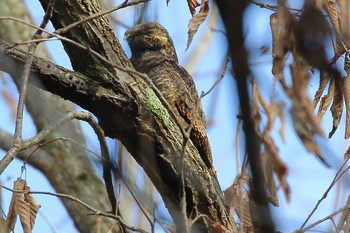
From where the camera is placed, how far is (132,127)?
3.37 m

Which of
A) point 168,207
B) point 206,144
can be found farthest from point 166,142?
point 206,144

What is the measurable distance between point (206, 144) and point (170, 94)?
48 centimetres

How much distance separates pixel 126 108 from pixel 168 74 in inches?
75.4

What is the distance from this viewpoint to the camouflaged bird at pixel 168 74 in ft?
15.8

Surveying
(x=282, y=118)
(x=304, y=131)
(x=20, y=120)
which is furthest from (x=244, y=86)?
(x=20, y=120)

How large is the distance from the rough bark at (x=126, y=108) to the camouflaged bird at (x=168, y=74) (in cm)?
97

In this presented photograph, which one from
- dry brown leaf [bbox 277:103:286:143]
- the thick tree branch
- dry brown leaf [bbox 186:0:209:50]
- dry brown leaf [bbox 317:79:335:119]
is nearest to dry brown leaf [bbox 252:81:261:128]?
dry brown leaf [bbox 277:103:286:143]

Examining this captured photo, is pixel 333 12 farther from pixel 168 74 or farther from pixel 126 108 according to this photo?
pixel 168 74

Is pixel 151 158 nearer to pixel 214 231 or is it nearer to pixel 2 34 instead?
pixel 214 231

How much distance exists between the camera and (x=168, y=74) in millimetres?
5223

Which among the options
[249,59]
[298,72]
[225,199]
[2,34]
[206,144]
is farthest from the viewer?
[2,34]

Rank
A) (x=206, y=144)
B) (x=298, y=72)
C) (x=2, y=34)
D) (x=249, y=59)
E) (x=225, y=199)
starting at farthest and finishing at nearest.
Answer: (x=2, y=34), (x=206, y=144), (x=225, y=199), (x=298, y=72), (x=249, y=59)

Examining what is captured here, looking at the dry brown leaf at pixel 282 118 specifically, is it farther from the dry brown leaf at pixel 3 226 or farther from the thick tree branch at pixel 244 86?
the dry brown leaf at pixel 3 226

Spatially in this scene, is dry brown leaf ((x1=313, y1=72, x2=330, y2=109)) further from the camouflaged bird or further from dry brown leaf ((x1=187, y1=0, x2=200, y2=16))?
the camouflaged bird
